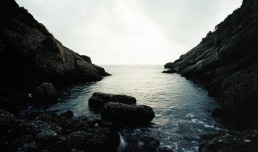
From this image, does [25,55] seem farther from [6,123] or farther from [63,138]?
[63,138]

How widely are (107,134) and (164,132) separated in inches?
195

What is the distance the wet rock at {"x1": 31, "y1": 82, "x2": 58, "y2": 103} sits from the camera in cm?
1977

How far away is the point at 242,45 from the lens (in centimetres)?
1805

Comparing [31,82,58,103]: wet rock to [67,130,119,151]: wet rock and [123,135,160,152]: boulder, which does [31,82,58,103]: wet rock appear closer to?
[67,130,119,151]: wet rock

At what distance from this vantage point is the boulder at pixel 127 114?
13773mm

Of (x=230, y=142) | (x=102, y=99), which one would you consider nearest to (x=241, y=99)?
(x=230, y=142)

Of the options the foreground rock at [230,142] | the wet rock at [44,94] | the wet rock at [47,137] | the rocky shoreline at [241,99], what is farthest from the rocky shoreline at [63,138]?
the wet rock at [44,94]

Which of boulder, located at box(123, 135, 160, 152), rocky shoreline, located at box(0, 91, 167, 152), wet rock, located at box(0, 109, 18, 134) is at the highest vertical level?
wet rock, located at box(0, 109, 18, 134)

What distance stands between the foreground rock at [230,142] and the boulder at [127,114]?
5.32m

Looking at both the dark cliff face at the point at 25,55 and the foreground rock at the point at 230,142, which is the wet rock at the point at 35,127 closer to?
the foreground rock at the point at 230,142

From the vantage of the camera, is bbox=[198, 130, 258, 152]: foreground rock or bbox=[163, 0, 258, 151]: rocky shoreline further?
bbox=[163, 0, 258, 151]: rocky shoreline

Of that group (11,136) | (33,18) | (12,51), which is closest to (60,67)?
(12,51)

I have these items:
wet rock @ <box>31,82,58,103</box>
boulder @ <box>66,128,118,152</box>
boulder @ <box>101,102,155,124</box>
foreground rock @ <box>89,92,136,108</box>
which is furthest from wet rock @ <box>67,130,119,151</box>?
wet rock @ <box>31,82,58,103</box>

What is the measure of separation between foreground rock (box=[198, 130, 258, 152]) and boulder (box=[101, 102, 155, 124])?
17.5ft
